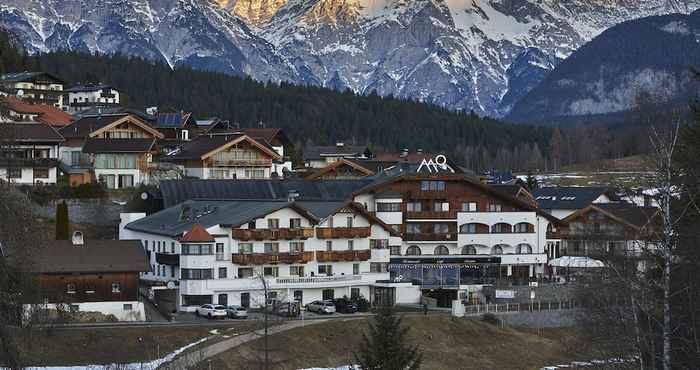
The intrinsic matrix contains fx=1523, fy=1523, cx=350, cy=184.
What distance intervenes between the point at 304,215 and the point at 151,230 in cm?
789

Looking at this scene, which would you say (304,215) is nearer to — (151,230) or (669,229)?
(151,230)

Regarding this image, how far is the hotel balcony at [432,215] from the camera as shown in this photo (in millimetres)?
90938

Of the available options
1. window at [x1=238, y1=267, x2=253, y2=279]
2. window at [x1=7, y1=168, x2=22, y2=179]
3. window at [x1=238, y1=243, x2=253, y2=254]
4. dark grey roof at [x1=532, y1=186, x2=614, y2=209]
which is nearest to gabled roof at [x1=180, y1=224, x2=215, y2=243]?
window at [x1=238, y1=243, x2=253, y2=254]

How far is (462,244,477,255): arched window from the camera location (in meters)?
91.1

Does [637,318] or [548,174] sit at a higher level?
[548,174]

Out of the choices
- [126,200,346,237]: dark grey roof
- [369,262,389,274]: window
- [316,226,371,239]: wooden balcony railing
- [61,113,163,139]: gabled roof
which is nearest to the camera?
[126,200,346,237]: dark grey roof

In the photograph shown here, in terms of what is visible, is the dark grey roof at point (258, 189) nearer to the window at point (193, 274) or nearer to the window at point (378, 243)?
the window at point (378, 243)

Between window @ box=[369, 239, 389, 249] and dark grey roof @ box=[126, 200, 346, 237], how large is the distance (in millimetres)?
2655

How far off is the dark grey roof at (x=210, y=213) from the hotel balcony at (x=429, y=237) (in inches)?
315

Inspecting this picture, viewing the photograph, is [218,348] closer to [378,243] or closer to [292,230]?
[292,230]

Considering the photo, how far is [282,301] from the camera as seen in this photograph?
72.6 meters

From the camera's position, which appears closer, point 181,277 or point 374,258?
point 181,277

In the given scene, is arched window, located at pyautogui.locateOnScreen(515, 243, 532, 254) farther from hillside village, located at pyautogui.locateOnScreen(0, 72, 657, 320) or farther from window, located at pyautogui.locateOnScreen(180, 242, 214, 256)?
window, located at pyautogui.locateOnScreen(180, 242, 214, 256)

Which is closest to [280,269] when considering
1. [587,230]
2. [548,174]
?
[587,230]
